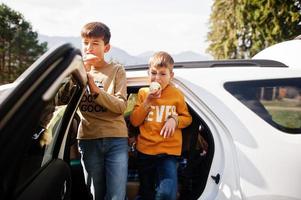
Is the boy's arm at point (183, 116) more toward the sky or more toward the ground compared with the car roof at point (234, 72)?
more toward the ground

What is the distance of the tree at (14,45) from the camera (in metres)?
→ 47.4

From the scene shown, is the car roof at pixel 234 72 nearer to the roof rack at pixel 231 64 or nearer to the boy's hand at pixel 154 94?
the roof rack at pixel 231 64

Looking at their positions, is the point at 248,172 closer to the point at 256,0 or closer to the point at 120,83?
the point at 120,83

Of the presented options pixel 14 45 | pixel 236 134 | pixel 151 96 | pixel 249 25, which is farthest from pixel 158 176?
pixel 14 45

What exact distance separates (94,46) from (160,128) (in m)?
0.70

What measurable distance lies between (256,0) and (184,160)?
19298 mm

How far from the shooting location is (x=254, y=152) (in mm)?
2166

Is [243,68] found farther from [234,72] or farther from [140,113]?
[140,113]

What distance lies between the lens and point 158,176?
2576 mm

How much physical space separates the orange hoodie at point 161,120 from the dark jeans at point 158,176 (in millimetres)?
50

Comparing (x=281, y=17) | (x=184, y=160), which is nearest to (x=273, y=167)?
(x=184, y=160)

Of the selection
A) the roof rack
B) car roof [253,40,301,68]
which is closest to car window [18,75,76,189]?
the roof rack

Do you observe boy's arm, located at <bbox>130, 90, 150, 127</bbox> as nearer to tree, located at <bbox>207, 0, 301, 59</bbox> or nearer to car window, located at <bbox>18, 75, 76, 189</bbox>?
car window, located at <bbox>18, 75, 76, 189</bbox>

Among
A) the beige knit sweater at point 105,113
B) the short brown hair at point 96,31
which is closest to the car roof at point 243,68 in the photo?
the beige knit sweater at point 105,113
